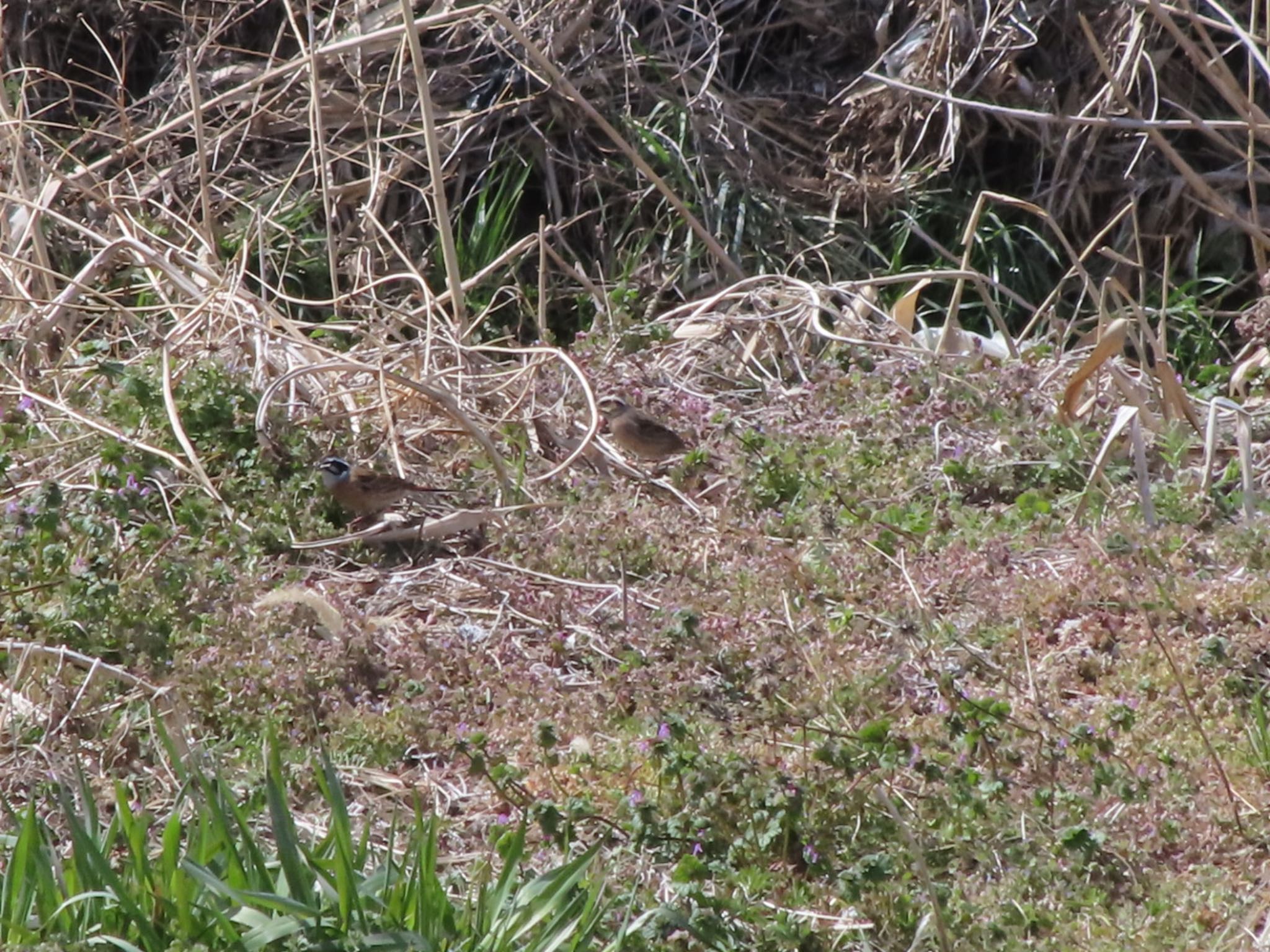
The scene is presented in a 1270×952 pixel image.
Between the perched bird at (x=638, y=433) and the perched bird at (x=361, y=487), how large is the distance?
931 mm

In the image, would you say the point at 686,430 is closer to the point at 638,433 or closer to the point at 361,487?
the point at 638,433

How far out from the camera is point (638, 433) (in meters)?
6.48

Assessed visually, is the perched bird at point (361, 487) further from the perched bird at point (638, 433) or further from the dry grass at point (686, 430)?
the perched bird at point (638, 433)

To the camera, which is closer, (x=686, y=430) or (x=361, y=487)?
(x=361, y=487)

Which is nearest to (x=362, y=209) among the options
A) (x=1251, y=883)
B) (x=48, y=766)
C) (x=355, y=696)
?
(x=355, y=696)

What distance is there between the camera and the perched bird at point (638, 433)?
6461 mm

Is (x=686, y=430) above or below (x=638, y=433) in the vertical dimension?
below

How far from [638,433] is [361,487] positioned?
1.19 metres

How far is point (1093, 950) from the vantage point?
3531 mm

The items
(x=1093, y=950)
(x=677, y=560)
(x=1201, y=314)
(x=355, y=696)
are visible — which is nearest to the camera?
(x=1093, y=950)

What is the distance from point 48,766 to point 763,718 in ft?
6.10

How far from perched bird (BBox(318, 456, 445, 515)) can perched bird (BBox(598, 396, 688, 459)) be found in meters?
0.93

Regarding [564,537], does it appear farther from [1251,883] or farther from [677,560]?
[1251,883]

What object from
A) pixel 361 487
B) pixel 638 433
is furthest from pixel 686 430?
pixel 361 487
